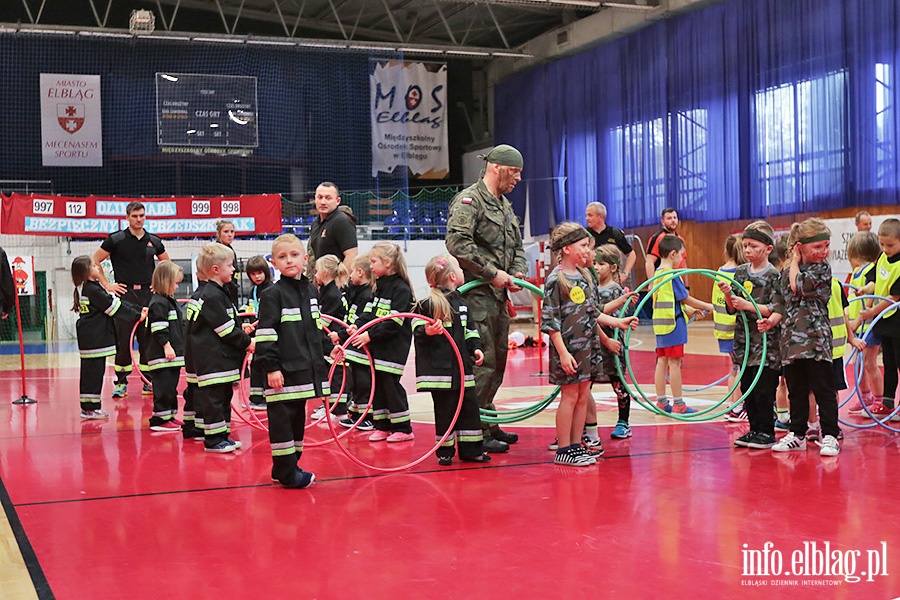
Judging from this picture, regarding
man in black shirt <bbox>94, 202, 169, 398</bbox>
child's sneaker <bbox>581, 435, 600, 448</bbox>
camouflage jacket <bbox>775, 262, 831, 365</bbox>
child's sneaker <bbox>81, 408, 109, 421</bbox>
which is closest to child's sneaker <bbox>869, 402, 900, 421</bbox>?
camouflage jacket <bbox>775, 262, 831, 365</bbox>

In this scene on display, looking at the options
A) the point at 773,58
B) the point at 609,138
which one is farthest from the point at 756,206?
the point at 609,138

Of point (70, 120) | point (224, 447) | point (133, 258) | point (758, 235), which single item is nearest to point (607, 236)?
point (758, 235)

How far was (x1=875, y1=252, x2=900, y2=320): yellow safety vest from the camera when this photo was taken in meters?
6.64

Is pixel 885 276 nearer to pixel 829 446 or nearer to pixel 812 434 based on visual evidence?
pixel 812 434

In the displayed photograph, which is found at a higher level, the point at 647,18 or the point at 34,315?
the point at 647,18

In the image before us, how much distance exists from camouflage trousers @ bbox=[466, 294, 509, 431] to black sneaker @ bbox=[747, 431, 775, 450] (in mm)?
1635

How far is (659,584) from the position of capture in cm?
311

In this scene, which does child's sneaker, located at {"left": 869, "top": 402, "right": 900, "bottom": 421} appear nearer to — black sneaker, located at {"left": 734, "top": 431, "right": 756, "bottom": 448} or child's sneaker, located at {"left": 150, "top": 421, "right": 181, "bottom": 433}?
black sneaker, located at {"left": 734, "top": 431, "right": 756, "bottom": 448}

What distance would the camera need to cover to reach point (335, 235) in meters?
6.92

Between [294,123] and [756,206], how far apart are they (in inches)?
464

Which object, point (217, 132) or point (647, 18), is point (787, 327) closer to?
point (647, 18)

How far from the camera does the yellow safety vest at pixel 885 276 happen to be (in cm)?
664

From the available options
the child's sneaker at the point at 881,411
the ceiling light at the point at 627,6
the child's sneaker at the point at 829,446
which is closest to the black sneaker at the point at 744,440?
the child's sneaker at the point at 829,446

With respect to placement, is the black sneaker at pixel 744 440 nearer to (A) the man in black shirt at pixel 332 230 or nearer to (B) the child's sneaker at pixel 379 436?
(B) the child's sneaker at pixel 379 436
